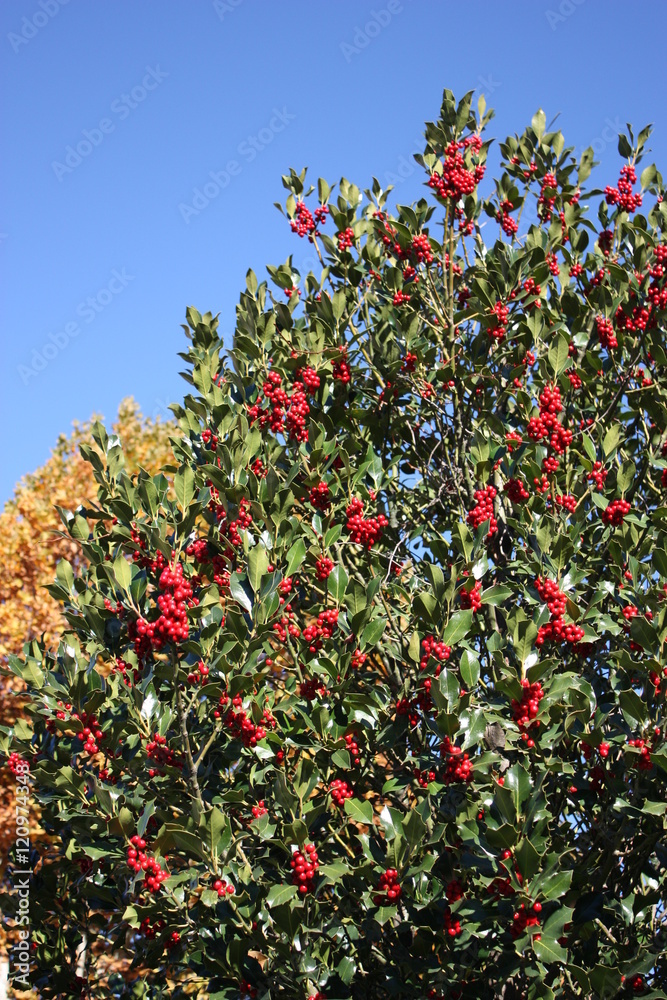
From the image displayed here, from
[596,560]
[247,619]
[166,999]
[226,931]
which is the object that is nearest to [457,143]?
[596,560]

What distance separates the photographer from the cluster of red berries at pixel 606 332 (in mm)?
5461

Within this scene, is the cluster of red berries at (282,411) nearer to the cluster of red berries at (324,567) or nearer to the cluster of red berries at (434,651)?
the cluster of red berries at (324,567)

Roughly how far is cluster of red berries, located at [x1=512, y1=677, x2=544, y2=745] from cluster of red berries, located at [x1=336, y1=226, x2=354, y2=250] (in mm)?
3666

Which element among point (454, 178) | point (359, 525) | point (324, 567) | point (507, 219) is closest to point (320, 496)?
point (359, 525)

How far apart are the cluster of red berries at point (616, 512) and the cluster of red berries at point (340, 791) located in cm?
212

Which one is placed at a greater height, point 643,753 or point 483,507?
point 483,507

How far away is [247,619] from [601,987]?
2.39 meters

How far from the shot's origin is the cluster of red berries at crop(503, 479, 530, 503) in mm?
4879

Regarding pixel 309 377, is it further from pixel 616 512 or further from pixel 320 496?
pixel 616 512

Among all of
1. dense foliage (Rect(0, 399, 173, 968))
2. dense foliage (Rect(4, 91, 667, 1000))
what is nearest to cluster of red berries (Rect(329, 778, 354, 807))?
dense foliage (Rect(4, 91, 667, 1000))

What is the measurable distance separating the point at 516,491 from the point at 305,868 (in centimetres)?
244

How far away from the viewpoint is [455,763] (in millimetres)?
3883

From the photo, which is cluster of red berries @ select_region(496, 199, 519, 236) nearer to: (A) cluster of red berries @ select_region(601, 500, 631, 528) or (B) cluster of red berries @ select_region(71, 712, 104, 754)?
(A) cluster of red berries @ select_region(601, 500, 631, 528)

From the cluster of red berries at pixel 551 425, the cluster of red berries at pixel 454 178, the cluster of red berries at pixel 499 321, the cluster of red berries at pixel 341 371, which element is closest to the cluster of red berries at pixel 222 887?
the cluster of red berries at pixel 551 425
